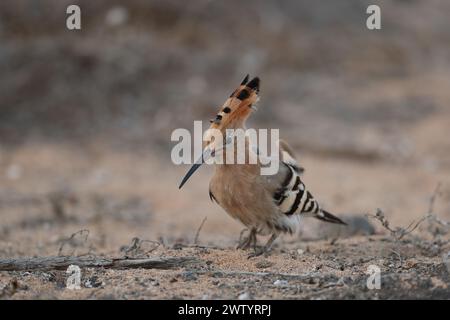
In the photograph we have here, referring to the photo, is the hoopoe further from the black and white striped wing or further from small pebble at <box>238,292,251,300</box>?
small pebble at <box>238,292,251,300</box>

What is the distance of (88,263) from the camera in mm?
3678

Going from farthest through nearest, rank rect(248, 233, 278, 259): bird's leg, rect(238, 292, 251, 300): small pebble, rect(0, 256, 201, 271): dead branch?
1. rect(248, 233, 278, 259): bird's leg
2. rect(0, 256, 201, 271): dead branch
3. rect(238, 292, 251, 300): small pebble

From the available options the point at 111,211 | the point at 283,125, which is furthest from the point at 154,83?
the point at 111,211

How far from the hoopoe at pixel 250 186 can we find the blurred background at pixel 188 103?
198 cm

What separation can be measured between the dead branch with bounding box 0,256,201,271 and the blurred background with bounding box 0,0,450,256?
8.11 feet

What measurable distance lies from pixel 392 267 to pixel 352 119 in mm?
6109

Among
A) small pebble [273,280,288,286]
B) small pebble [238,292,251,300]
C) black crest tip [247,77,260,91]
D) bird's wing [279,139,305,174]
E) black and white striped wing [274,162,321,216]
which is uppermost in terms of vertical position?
black crest tip [247,77,260,91]

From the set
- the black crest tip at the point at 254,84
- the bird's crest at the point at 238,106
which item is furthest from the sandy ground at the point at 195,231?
the black crest tip at the point at 254,84

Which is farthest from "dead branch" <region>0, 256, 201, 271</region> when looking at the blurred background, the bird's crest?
the blurred background

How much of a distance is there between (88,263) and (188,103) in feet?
19.6

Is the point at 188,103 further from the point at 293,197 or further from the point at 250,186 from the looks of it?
the point at 250,186

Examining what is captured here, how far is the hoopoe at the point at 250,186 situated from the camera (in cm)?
409

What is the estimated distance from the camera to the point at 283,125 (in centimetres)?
946

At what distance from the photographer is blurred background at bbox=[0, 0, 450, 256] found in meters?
7.43
